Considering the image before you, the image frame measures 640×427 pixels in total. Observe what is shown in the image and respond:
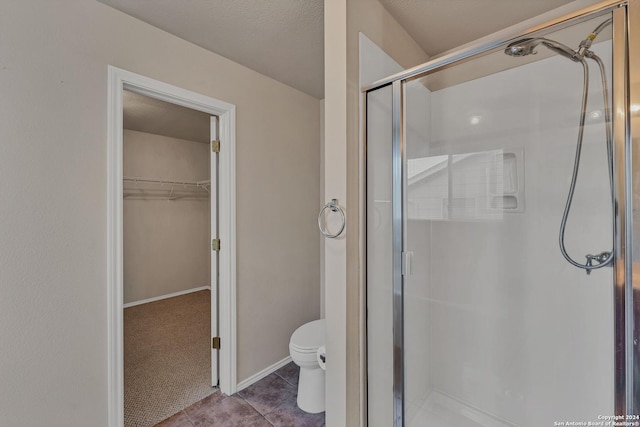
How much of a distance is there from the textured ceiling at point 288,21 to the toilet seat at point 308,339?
1.95 meters

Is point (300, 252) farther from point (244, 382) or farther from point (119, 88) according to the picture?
point (119, 88)

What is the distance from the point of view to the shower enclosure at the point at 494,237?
1.38m

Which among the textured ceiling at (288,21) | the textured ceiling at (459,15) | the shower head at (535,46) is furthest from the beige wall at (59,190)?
the shower head at (535,46)

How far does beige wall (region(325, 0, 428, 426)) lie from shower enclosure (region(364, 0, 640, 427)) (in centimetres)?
9

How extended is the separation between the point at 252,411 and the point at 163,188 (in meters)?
3.34

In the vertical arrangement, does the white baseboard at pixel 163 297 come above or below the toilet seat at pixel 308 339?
below

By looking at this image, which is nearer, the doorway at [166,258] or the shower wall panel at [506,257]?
the shower wall panel at [506,257]

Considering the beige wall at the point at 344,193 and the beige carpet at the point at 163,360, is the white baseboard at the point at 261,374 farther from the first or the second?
the beige wall at the point at 344,193

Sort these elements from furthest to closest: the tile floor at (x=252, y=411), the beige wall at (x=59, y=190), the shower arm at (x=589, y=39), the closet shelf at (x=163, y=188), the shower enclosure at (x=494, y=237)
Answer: the closet shelf at (x=163, y=188) → the tile floor at (x=252, y=411) → the shower enclosure at (x=494, y=237) → the beige wall at (x=59, y=190) → the shower arm at (x=589, y=39)

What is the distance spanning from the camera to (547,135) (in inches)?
61.0

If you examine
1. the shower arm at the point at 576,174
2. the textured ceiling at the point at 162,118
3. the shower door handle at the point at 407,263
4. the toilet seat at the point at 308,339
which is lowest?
the toilet seat at the point at 308,339

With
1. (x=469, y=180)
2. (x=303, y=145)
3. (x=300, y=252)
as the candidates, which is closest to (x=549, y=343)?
(x=469, y=180)

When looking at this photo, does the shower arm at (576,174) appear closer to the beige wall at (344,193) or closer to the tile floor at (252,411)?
the beige wall at (344,193)

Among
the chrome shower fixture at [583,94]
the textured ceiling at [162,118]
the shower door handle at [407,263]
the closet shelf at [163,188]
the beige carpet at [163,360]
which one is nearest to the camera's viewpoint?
the chrome shower fixture at [583,94]
